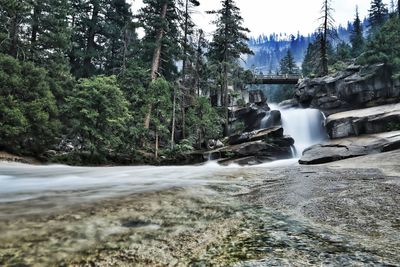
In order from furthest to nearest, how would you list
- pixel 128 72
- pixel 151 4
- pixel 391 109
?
pixel 151 4, pixel 128 72, pixel 391 109

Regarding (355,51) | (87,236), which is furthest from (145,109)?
(355,51)

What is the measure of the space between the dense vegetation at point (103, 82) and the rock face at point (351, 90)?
24.2 ft

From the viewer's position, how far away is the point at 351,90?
25.5 meters

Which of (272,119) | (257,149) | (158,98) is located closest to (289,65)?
(272,119)

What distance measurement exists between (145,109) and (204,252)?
17.8 m

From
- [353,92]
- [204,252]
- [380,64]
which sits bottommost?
[204,252]

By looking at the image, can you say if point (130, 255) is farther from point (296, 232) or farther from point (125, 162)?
point (125, 162)

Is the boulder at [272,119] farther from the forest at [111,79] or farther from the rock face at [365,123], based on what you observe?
the rock face at [365,123]

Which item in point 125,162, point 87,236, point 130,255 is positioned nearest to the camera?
point 130,255

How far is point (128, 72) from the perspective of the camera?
2112 cm

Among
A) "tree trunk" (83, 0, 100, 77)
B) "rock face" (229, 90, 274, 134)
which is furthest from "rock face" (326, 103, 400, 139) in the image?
"tree trunk" (83, 0, 100, 77)

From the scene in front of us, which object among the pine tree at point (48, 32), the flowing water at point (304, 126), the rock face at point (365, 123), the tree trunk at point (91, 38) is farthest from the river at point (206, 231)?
the tree trunk at point (91, 38)

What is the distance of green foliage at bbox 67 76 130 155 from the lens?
15.2 meters

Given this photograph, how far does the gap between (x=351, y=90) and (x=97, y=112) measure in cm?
2127
